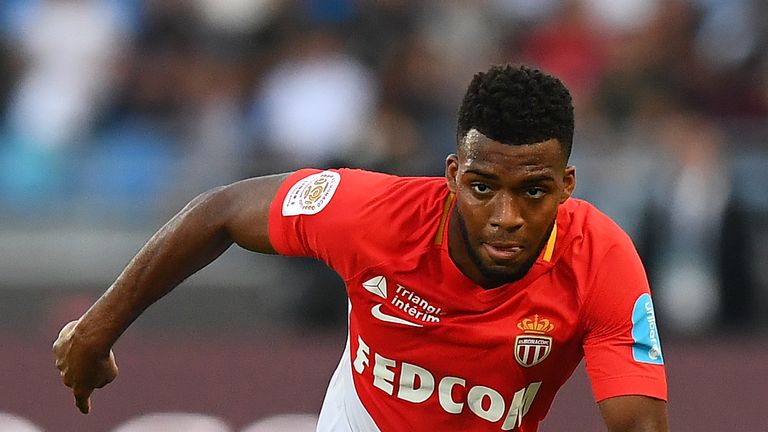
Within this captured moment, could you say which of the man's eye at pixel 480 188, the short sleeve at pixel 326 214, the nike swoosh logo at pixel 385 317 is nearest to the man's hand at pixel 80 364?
the short sleeve at pixel 326 214

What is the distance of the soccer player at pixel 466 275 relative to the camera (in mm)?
4168

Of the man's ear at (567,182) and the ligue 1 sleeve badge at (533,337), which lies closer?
the man's ear at (567,182)

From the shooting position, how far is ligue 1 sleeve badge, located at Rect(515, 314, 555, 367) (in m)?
4.44

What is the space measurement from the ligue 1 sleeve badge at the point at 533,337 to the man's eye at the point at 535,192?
462 mm

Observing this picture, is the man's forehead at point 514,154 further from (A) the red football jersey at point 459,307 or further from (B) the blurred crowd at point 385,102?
(B) the blurred crowd at point 385,102

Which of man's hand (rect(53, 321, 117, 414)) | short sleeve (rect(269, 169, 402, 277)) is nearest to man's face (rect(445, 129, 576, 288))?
short sleeve (rect(269, 169, 402, 277))

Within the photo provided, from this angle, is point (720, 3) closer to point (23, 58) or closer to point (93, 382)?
point (23, 58)

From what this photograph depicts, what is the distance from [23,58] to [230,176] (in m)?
2.30

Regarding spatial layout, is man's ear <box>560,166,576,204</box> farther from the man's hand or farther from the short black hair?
the man's hand

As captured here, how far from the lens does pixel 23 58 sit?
34.6ft

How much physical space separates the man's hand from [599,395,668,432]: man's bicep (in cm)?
166

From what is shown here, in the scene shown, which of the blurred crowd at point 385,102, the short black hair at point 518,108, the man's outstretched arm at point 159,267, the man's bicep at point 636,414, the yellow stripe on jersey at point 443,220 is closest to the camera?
the short black hair at point 518,108

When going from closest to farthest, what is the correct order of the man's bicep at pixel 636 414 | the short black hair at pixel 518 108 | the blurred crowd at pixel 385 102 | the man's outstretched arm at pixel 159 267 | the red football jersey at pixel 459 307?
the short black hair at pixel 518 108 → the man's bicep at pixel 636 414 → the red football jersey at pixel 459 307 → the man's outstretched arm at pixel 159 267 → the blurred crowd at pixel 385 102

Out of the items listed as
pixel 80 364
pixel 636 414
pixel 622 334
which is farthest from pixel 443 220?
pixel 80 364
